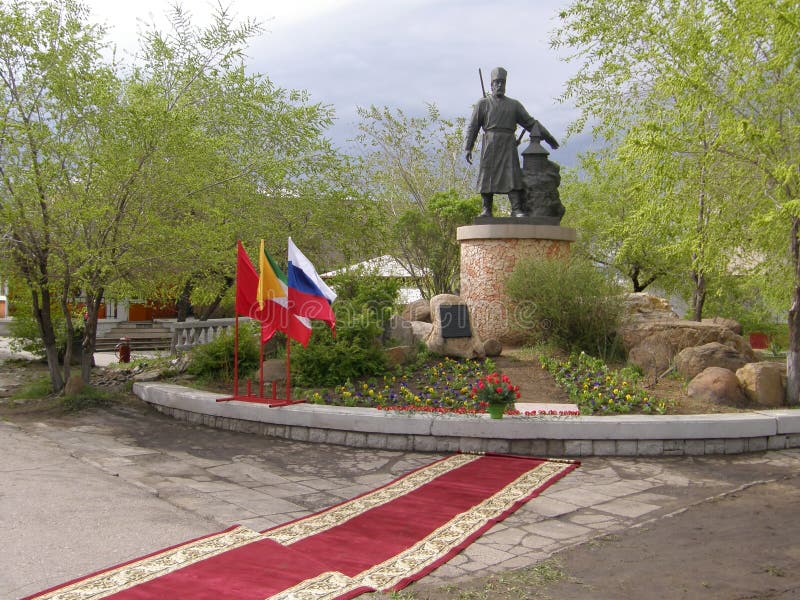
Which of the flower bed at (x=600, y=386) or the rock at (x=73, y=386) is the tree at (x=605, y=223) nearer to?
the flower bed at (x=600, y=386)

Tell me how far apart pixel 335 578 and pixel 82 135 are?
8249 millimetres

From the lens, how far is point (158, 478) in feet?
19.9

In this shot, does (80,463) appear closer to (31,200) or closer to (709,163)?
(31,200)

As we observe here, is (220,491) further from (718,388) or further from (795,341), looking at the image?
(795,341)

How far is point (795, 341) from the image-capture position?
8539mm

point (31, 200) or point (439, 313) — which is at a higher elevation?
point (31, 200)

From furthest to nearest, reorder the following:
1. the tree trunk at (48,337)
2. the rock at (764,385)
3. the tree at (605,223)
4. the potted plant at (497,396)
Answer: the tree at (605,223)
the tree trunk at (48,337)
the rock at (764,385)
the potted plant at (497,396)

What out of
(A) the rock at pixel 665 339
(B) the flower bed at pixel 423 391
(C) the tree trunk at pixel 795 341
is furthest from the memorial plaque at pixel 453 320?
(C) the tree trunk at pixel 795 341

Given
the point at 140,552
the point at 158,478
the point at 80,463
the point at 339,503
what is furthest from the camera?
the point at 80,463

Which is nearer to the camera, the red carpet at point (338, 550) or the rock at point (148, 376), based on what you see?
the red carpet at point (338, 550)

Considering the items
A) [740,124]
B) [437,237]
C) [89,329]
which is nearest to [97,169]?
[89,329]

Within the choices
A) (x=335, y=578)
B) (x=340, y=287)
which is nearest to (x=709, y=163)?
(x=340, y=287)

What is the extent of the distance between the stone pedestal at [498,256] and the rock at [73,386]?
632 cm

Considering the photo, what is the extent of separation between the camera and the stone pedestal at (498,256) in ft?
38.5
